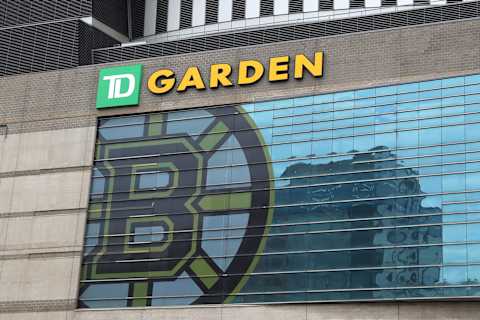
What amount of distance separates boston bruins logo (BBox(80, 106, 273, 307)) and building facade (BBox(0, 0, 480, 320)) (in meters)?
0.07

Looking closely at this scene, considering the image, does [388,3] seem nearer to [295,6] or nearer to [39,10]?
[295,6]

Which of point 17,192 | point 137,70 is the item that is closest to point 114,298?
point 17,192

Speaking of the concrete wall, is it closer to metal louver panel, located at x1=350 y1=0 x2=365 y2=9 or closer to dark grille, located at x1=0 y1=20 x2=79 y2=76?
dark grille, located at x1=0 y1=20 x2=79 y2=76

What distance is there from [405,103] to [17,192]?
1839 cm

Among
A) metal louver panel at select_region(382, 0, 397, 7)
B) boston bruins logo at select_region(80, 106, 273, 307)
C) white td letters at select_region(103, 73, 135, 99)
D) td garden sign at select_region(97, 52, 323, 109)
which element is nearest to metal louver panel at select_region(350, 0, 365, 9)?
metal louver panel at select_region(382, 0, 397, 7)

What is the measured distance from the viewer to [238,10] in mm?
51094

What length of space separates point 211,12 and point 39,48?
8985 mm

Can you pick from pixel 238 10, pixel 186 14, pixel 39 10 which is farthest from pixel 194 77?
pixel 39 10

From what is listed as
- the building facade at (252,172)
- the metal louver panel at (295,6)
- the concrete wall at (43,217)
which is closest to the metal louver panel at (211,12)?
the metal louver panel at (295,6)

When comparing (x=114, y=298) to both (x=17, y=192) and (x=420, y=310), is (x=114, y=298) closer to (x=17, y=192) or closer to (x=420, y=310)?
(x=17, y=192)

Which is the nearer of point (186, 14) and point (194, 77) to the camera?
point (194, 77)

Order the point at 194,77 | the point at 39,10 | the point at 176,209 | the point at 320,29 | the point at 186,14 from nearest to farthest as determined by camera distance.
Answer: the point at 176,209 → the point at 320,29 → the point at 194,77 → the point at 39,10 → the point at 186,14

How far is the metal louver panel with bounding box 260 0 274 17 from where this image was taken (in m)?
50.4

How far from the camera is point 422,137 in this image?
1535 inches
